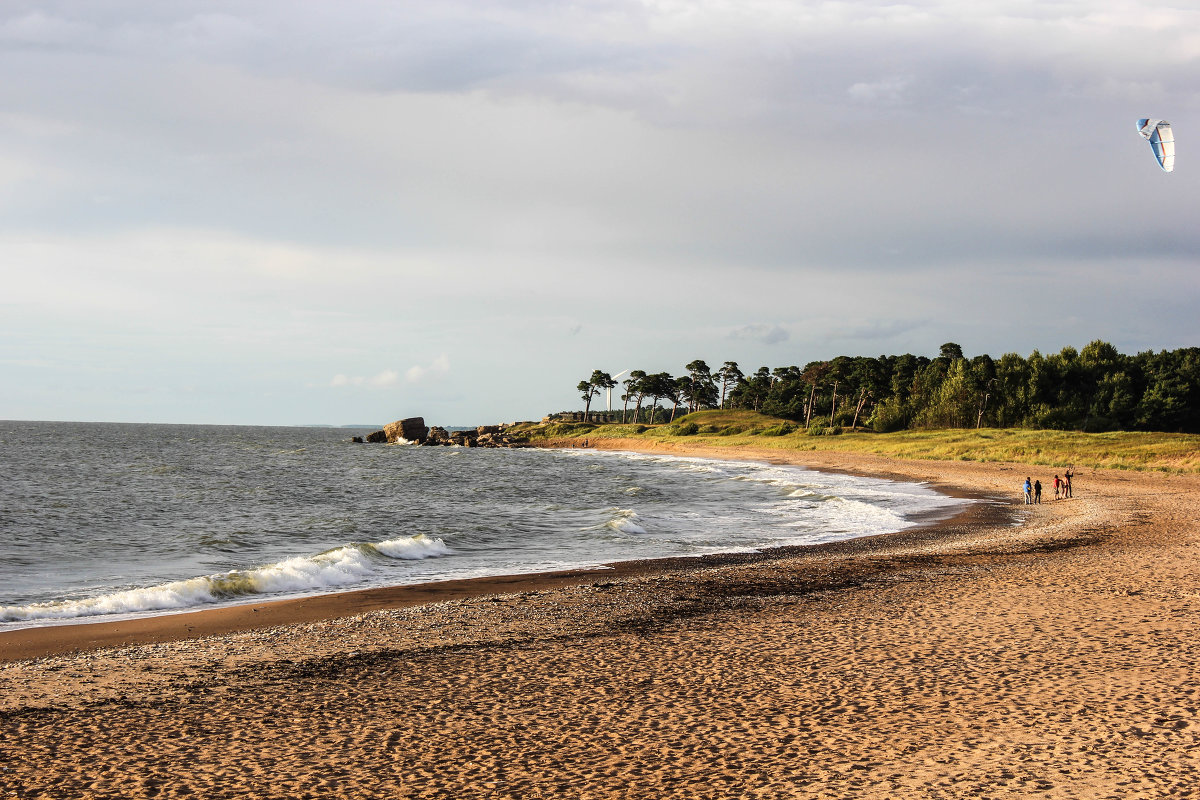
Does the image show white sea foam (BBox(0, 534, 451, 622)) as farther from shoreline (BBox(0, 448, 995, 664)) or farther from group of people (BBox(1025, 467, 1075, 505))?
group of people (BBox(1025, 467, 1075, 505))

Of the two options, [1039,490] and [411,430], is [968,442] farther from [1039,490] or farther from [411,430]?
[411,430]

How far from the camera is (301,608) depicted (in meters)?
16.3

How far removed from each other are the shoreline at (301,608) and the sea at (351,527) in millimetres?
866

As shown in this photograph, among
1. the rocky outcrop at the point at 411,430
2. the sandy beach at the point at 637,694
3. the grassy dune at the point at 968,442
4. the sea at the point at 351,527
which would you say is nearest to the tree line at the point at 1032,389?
the grassy dune at the point at 968,442

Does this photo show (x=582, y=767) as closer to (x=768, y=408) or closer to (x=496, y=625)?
(x=496, y=625)

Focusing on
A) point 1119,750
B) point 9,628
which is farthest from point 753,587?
point 9,628

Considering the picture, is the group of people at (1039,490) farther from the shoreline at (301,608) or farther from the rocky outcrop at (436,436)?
the rocky outcrop at (436,436)

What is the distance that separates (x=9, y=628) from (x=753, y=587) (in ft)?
49.2

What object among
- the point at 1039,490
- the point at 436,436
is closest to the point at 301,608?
the point at 1039,490

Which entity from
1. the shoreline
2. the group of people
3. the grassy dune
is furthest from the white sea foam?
the grassy dune

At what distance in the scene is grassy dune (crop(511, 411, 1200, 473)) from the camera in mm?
59125

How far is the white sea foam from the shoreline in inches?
31.7

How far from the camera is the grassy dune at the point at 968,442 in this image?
194 feet

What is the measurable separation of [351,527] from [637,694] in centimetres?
2355
